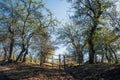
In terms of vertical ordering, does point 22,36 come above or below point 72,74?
above

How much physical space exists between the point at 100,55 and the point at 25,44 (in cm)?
2620

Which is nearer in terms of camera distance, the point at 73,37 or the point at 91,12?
the point at 91,12

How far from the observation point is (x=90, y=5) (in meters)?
40.2

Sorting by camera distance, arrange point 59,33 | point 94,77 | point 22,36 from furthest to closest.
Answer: point 59,33 < point 22,36 < point 94,77

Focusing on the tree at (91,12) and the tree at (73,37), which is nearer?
the tree at (91,12)

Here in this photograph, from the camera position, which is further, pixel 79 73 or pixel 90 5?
pixel 90 5

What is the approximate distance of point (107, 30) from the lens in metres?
50.0

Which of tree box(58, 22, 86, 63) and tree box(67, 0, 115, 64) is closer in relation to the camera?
tree box(67, 0, 115, 64)

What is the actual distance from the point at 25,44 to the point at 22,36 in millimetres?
2118

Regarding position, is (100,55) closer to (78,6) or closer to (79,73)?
(78,6)

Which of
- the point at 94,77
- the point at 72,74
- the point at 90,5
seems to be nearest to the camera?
the point at 94,77

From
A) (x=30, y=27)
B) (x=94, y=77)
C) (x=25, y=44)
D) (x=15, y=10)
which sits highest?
(x=15, y=10)

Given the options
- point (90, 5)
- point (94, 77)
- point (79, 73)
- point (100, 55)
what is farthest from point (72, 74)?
point (100, 55)

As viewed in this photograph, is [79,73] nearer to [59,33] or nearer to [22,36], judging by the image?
[22,36]
